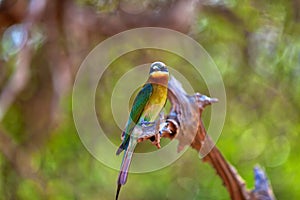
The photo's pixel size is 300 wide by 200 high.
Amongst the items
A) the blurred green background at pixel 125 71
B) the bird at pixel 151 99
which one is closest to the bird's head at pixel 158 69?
the bird at pixel 151 99

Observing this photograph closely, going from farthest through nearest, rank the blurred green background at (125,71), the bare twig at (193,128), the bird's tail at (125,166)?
the blurred green background at (125,71) < the bare twig at (193,128) < the bird's tail at (125,166)

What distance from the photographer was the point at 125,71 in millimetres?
1352

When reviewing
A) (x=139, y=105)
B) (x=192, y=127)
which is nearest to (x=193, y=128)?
(x=192, y=127)

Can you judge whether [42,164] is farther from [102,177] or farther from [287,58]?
[287,58]

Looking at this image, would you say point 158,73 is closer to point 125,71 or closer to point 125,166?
point 125,166

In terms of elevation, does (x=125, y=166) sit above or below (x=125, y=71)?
above

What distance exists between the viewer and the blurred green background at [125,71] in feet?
4.12

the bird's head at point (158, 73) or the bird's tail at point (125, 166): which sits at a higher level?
the bird's head at point (158, 73)

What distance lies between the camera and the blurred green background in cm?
126

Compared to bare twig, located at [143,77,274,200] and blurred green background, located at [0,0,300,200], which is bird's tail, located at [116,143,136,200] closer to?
bare twig, located at [143,77,274,200]

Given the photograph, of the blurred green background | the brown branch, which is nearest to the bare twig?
the brown branch

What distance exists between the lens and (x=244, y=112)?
5.29ft

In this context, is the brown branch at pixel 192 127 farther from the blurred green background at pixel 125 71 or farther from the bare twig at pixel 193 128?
the blurred green background at pixel 125 71

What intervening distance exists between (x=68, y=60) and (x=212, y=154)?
90cm
